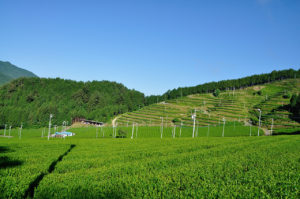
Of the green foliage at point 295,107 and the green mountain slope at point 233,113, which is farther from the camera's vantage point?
the green mountain slope at point 233,113

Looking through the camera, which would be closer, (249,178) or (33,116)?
(249,178)

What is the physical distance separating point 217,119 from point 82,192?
400ft

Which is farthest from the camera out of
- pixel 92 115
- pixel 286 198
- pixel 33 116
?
pixel 92 115

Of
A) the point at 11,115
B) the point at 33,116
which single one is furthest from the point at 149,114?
the point at 11,115

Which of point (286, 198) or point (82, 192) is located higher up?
point (286, 198)

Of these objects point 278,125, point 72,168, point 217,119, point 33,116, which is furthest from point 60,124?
point 72,168

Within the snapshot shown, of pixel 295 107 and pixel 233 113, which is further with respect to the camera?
pixel 233 113

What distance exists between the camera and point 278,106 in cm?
12638

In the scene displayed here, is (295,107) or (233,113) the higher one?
(295,107)

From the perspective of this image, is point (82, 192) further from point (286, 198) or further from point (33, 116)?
point (33, 116)

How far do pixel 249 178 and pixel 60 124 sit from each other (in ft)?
605

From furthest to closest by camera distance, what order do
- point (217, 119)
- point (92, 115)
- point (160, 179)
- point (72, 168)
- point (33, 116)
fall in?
point (92, 115)
point (33, 116)
point (217, 119)
point (72, 168)
point (160, 179)

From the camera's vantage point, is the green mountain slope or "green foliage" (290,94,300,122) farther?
the green mountain slope

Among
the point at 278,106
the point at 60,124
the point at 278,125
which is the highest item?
the point at 278,106
